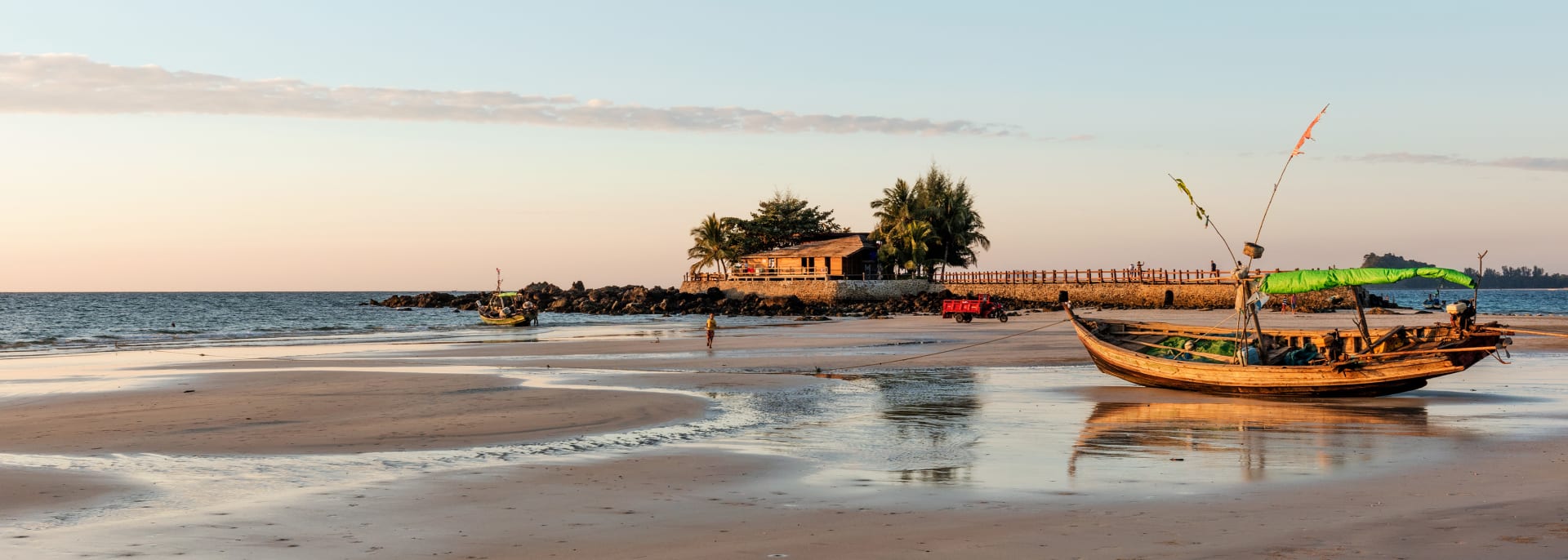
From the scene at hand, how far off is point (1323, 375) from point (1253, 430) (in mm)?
5527

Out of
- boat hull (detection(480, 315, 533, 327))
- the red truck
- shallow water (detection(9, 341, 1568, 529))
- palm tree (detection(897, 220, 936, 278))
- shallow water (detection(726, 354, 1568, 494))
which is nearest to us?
shallow water (detection(9, 341, 1568, 529))

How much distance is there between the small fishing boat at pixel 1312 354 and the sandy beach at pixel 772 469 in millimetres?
610

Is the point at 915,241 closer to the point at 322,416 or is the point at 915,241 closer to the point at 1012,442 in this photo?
the point at 322,416

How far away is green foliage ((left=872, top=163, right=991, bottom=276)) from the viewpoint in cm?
9694

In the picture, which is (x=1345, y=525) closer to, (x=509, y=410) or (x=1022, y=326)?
(x=509, y=410)

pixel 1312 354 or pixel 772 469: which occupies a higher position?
pixel 1312 354

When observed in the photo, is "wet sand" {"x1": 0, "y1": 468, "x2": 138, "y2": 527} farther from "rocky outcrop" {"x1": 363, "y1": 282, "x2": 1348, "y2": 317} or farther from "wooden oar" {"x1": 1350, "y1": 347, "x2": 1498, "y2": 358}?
"rocky outcrop" {"x1": 363, "y1": 282, "x2": 1348, "y2": 317}

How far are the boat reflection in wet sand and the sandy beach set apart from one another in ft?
0.31

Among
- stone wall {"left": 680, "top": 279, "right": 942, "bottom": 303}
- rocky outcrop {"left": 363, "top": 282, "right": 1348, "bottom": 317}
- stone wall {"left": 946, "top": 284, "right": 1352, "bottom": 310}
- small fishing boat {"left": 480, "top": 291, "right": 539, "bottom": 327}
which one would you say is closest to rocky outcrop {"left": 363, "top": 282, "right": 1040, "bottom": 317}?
rocky outcrop {"left": 363, "top": 282, "right": 1348, "bottom": 317}

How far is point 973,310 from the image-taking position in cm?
6325

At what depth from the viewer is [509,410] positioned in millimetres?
20516

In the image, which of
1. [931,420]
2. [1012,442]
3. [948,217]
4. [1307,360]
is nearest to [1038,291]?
[948,217]

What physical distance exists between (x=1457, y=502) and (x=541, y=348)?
3488cm

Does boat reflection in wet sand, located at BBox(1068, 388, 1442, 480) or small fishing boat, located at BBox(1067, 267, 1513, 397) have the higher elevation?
small fishing boat, located at BBox(1067, 267, 1513, 397)
